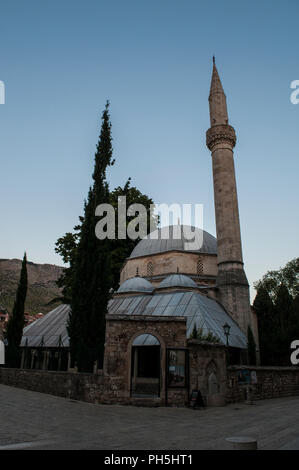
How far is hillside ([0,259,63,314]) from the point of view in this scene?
309 ft

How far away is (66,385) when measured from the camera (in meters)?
13.9

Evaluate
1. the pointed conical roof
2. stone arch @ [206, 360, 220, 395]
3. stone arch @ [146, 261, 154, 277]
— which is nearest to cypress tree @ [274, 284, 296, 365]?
stone arch @ [146, 261, 154, 277]

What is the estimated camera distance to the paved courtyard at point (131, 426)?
21.6 feet

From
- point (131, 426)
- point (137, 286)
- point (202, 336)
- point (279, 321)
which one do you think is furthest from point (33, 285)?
point (131, 426)

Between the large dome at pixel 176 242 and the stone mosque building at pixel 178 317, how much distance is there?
3.7 inches

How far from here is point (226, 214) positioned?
87.8ft

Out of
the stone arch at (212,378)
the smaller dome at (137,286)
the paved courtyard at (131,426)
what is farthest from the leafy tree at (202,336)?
the smaller dome at (137,286)

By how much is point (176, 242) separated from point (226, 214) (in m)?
4.48

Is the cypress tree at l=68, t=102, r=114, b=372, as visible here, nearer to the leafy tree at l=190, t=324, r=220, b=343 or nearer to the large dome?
the leafy tree at l=190, t=324, r=220, b=343

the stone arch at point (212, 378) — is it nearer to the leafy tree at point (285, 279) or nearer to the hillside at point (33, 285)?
the leafy tree at point (285, 279)

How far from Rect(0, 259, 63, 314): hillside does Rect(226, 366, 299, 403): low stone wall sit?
71188 millimetres

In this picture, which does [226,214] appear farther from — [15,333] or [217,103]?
[15,333]
